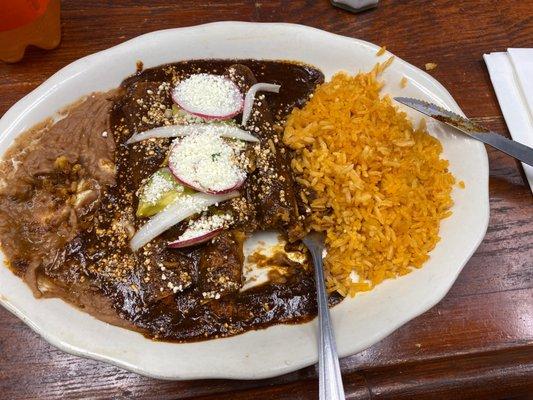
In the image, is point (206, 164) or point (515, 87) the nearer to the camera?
point (206, 164)

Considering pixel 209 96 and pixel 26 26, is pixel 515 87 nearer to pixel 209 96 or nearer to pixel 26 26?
pixel 209 96

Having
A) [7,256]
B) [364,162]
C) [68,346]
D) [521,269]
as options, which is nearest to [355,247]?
[364,162]

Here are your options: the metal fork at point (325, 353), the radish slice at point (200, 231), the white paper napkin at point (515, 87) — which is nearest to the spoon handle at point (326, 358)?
the metal fork at point (325, 353)

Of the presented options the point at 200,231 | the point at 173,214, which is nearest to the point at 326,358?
the point at 200,231

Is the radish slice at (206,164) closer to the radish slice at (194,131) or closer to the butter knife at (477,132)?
the radish slice at (194,131)

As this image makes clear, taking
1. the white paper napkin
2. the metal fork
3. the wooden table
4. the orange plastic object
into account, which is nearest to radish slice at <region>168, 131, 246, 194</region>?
the metal fork

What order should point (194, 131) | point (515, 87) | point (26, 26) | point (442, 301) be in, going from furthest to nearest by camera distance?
1. point (515, 87)
2. point (26, 26)
3. point (442, 301)
4. point (194, 131)

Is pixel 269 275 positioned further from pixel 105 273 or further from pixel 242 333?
pixel 105 273

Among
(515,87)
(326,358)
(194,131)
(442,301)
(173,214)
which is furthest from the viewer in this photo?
(515,87)
